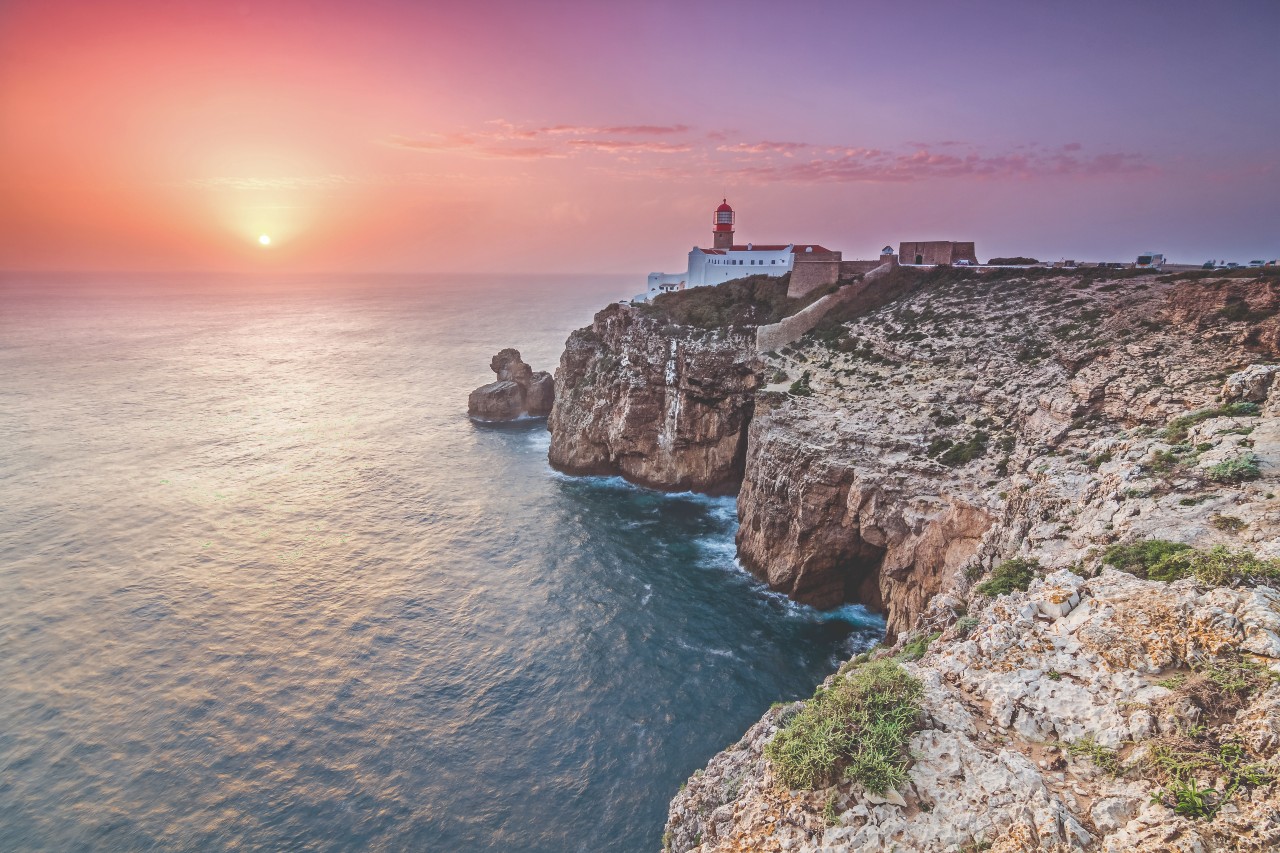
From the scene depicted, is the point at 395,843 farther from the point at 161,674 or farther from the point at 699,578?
the point at 699,578

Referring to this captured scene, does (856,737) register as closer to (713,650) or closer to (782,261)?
(713,650)

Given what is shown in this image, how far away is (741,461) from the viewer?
50344 mm

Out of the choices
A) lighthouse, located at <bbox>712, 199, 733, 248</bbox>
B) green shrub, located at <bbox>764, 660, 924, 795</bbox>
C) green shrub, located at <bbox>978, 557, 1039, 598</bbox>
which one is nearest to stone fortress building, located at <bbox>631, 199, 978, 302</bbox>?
lighthouse, located at <bbox>712, 199, 733, 248</bbox>

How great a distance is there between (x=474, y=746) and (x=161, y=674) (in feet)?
54.4

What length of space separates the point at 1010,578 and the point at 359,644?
29.7m

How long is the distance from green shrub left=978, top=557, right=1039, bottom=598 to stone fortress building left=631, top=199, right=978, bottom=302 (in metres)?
42.8

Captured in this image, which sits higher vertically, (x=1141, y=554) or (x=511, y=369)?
(x=1141, y=554)

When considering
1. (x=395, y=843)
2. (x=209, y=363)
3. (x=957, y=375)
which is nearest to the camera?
(x=395, y=843)

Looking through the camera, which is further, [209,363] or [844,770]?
[209,363]

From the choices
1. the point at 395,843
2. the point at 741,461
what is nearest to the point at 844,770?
the point at 395,843

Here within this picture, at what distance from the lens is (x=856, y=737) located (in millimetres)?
9828

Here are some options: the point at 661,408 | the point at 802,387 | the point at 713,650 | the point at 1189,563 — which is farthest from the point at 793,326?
the point at 1189,563

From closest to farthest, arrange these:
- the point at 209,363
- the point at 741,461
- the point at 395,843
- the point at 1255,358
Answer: the point at 395,843 → the point at 1255,358 → the point at 741,461 → the point at 209,363

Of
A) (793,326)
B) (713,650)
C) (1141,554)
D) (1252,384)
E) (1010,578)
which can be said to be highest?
(793,326)
